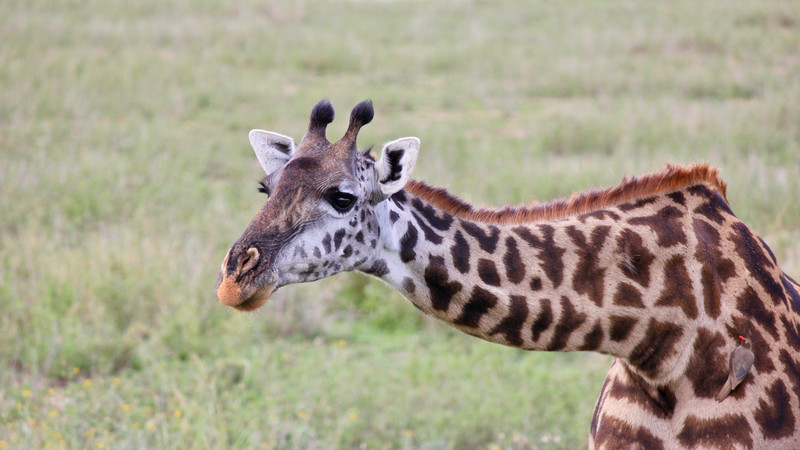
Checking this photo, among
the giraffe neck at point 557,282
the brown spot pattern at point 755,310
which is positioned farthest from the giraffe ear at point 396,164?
the brown spot pattern at point 755,310

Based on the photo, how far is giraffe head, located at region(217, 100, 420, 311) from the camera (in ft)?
10.2

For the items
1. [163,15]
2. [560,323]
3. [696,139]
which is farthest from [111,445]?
[163,15]

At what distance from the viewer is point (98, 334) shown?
6.86 meters

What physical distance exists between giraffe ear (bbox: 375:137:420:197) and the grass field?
1.77 metres

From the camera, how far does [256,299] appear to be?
123 inches

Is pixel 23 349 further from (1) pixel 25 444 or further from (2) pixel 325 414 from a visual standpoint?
(2) pixel 325 414

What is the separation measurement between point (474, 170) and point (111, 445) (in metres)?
6.01

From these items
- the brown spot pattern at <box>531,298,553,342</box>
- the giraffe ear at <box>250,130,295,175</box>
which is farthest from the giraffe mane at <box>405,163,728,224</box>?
→ the giraffe ear at <box>250,130,295,175</box>

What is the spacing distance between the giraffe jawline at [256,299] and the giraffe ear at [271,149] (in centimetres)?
64

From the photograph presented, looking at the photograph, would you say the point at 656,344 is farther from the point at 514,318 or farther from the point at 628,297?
the point at 514,318

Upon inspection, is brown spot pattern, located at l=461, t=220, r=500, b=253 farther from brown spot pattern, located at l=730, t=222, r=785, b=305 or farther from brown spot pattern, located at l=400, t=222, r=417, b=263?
brown spot pattern, located at l=730, t=222, r=785, b=305

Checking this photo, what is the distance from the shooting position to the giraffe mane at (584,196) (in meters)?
3.60

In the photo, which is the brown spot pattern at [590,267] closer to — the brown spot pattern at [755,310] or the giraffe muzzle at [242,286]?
the brown spot pattern at [755,310]

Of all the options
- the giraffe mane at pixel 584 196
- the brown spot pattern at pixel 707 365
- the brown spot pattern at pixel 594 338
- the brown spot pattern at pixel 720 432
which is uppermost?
the giraffe mane at pixel 584 196
